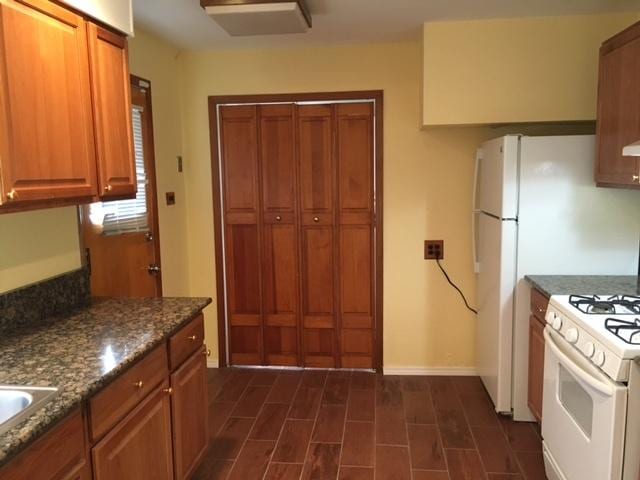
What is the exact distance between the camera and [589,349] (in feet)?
6.50

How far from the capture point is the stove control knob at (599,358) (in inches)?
74.1

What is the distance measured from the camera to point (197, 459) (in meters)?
2.45

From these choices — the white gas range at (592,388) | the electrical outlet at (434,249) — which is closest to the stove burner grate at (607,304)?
the white gas range at (592,388)

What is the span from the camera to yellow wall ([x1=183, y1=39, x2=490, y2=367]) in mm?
3711

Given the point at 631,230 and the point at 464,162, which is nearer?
the point at 631,230

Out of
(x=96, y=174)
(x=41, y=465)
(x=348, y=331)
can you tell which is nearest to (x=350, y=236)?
(x=348, y=331)

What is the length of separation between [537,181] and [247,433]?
2.27 m

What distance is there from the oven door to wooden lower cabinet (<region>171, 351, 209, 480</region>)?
1.66 m

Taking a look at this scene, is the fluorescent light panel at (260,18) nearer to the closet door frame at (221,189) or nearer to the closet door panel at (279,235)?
the closet door frame at (221,189)

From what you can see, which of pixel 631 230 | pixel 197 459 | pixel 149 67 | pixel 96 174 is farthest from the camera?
pixel 149 67

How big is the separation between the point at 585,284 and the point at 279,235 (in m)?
2.14

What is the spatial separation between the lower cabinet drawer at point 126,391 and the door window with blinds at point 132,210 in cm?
102

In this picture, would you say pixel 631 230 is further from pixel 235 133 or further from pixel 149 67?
pixel 149 67

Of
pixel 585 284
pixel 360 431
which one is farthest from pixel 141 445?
pixel 585 284
